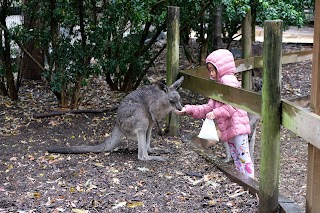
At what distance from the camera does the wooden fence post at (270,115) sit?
152 inches

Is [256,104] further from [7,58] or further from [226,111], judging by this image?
[7,58]

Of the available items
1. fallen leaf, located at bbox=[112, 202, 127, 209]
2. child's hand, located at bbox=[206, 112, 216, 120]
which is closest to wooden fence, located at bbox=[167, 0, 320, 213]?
child's hand, located at bbox=[206, 112, 216, 120]

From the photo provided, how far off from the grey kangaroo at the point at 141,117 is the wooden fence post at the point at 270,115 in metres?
1.81

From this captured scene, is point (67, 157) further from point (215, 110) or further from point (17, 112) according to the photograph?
point (17, 112)

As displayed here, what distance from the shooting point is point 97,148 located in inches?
229

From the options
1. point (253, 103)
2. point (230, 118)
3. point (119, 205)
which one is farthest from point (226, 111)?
point (119, 205)

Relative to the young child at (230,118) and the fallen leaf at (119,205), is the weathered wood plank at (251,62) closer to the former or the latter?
the young child at (230,118)

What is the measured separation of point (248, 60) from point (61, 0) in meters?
2.78

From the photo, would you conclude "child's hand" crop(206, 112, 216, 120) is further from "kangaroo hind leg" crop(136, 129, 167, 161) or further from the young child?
"kangaroo hind leg" crop(136, 129, 167, 161)

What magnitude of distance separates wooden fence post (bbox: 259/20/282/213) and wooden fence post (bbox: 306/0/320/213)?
0.34m

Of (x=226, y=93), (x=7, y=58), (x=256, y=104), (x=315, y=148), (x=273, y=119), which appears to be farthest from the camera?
(x=7, y=58)

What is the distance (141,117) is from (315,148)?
2.50 metres

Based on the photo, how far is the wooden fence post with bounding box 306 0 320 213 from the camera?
3.50m

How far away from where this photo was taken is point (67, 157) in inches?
223
